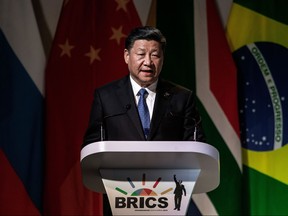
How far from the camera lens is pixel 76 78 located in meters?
3.79

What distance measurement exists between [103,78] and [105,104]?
5.03 feet

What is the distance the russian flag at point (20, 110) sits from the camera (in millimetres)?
3631

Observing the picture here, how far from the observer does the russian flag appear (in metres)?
3.63

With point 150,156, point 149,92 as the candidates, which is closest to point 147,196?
point 150,156

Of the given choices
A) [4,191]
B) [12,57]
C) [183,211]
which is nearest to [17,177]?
[4,191]

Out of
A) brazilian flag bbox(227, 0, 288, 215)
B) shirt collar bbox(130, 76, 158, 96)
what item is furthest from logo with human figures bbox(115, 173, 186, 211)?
brazilian flag bbox(227, 0, 288, 215)

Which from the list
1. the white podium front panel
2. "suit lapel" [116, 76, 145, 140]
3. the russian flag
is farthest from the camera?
the russian flag

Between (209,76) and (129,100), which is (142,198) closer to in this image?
(129,100)

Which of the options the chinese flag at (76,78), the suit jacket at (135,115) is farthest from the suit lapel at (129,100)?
the chinese flag at (76,78)

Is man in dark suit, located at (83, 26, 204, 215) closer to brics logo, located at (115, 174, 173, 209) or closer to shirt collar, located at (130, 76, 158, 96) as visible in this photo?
shirt collar, located at (130, 76, 158, 96)

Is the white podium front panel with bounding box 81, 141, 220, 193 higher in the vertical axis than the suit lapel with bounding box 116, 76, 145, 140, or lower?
lower

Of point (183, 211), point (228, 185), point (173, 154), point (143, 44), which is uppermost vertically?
point (143, 44)

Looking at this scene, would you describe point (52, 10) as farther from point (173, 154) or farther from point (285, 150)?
point (173, 154)

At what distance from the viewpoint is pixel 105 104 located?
89.4 inches
